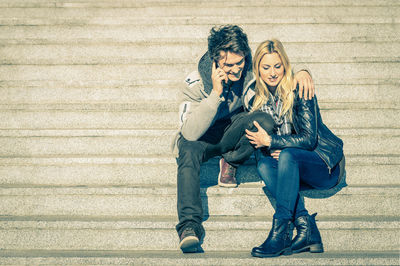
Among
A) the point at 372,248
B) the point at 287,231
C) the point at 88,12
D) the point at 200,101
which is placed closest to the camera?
the point at 287,231

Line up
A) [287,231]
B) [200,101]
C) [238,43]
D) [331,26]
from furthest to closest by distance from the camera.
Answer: [331,26]
[200,101]
[238,43]
[287,231]

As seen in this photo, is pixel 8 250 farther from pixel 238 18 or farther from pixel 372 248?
pixel 238 18

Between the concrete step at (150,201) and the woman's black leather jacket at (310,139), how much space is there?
35 cm

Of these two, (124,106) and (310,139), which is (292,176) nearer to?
(310,139)

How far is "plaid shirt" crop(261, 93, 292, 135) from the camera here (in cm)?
261

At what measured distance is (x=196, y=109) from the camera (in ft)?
8.43

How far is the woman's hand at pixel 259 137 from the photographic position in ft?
8.16

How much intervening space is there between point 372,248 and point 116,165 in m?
1.89

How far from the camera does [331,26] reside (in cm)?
400

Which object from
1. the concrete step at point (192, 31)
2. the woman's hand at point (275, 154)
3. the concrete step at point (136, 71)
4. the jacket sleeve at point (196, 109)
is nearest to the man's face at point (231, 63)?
A: the jacket sleeve at point (196, 109)

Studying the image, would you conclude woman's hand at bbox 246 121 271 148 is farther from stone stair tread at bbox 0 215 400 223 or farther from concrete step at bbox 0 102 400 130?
concrete step at bbox 0 102 400 130

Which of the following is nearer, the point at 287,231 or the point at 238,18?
the point at 287,231

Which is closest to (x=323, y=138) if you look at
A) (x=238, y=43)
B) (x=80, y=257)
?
(x=238, y=43)

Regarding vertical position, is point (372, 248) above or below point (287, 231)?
below
